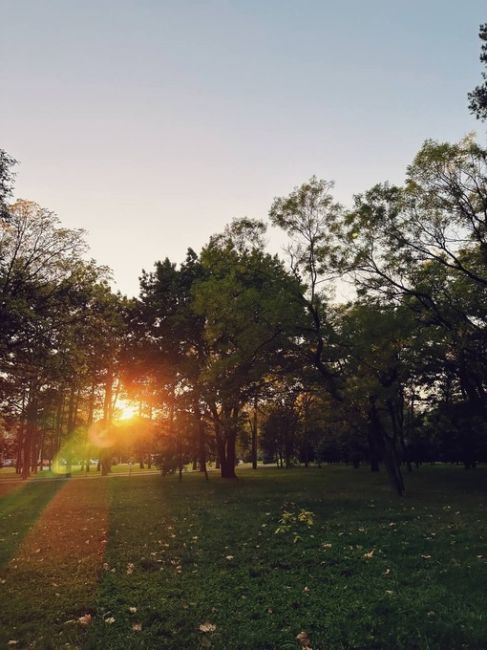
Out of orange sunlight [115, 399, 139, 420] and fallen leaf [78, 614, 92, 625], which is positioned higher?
orange sunlight [115, 399, 139, 420]

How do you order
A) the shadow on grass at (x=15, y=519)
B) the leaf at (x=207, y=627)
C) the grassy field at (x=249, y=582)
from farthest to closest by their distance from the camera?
1. the shadow on grass at (x=15, y=519)
2. the leaf at (x=207, y=627)
3. the grassy field at (x=249, y=582)

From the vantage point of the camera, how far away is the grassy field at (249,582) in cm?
562

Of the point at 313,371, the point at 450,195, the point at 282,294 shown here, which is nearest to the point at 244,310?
the point at 282,294

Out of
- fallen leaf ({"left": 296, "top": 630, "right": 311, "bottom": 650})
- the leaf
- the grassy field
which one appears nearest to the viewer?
fallen leaf ({"left": 296, "top": 630, "right": 311, "bottom": 650})

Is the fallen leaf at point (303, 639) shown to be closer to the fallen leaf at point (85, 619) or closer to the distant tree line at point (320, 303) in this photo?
the fallen leaf at point (85, 619)

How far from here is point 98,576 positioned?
327 inches

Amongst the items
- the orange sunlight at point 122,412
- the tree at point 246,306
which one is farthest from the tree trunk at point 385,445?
the orange sunlight at point 122,412

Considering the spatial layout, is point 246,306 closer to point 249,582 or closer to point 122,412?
point 249,582

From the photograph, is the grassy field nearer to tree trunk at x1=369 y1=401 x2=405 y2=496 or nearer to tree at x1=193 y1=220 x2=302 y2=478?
tree trunk at x1=369 y1=401 x2=405 y2=496

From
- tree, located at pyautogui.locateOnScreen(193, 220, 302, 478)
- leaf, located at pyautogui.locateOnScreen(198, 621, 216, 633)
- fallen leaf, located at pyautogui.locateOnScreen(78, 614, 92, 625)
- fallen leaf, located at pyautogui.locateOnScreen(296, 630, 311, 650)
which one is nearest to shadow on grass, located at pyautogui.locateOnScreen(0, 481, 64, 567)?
fallen leaf, located at pyautogui.locateOnScreen(78, 614, 92, 625)

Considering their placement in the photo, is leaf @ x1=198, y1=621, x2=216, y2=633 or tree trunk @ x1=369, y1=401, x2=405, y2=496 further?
tree trunk @ x1=369, y1=401, x2=405, y2=496

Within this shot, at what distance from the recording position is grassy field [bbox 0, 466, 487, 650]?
5.62 meters

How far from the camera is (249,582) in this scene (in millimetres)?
7672

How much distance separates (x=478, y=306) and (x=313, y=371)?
880 centimetres
